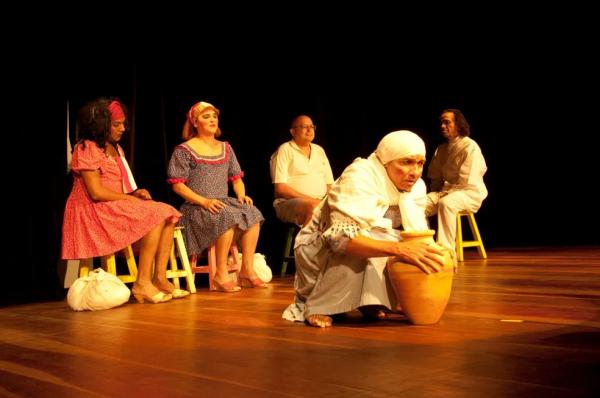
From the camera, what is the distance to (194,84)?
5.46 metres

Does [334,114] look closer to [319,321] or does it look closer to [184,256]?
[184,256]

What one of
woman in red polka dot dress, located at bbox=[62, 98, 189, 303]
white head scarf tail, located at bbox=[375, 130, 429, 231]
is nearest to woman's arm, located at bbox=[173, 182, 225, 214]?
woman in red polka dot dress, located at bbox=[62, 98, 189, 303]

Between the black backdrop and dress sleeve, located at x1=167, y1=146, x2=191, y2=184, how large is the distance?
751mm

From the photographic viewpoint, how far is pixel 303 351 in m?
2.19

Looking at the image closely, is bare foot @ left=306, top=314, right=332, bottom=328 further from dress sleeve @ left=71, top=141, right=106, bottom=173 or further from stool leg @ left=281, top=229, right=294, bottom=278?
stool leg @ left=281, top=229, right=294, bottom=278

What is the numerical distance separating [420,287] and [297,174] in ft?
8.92

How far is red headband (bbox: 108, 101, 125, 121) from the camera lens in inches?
154

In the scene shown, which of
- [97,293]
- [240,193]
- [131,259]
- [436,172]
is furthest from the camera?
[436,172]

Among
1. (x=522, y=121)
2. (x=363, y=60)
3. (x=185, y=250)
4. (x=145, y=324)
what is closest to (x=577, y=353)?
(x=145, y=324)

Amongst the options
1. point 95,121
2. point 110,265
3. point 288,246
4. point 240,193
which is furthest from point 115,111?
point 288,246

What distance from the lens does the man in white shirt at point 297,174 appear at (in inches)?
201

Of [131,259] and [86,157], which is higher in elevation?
[86,157]

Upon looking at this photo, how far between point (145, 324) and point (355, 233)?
3.11ft

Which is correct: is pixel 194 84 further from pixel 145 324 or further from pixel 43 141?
pixel 145 324
